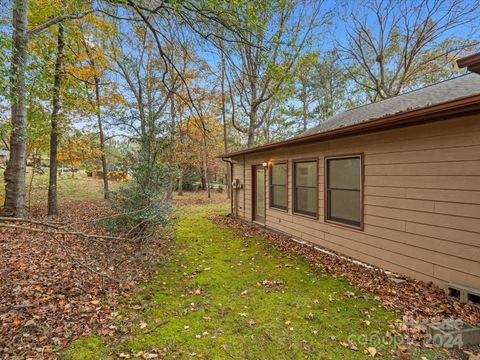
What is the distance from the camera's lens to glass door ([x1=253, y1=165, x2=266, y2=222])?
26.1 ft

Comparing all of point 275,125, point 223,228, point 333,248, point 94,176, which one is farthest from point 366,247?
point 94,176

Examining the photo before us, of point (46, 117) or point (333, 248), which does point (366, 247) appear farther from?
point (46, 117)

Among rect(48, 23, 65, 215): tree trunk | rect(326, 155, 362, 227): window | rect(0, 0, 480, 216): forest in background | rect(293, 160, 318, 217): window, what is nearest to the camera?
rect(0, 0, 480, 216): forest in background

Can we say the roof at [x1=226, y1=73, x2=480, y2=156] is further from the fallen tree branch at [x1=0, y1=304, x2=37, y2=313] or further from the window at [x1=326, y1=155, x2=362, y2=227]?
the fallen tree branch at [x1=0, y1=304, x2=37, y2=313]

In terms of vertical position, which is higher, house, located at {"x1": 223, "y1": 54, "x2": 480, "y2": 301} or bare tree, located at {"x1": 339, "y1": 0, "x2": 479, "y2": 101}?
bare tree, located at {"x1": 339, "y1": 0, "x2": 479, "y2": 101}

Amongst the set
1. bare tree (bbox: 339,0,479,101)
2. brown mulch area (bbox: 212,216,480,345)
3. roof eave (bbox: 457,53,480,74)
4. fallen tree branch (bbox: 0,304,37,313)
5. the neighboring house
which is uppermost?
bare tree (bbox: 339,0,479,101)

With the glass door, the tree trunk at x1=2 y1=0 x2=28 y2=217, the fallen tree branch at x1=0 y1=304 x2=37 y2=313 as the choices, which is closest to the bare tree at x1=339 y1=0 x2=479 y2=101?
the glass door

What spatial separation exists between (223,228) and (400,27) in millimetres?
13418

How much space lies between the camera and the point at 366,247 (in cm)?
445

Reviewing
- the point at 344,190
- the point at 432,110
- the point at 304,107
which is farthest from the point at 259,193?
the point at 304,107

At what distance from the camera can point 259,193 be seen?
8.25 metres

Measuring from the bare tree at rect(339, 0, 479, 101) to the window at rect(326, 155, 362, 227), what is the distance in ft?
35.5

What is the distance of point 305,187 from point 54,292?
16.7 ft

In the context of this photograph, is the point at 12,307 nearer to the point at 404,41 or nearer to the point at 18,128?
the point at 18,128
